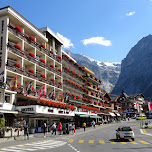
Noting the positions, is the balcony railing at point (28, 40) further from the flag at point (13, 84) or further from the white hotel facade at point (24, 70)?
the flag at point (13, 84)

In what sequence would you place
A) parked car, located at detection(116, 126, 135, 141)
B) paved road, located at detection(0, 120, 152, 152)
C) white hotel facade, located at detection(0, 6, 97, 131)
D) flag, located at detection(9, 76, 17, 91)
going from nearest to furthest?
1. paved road, located at detection(0, 120, 152, 152)
2. parked car, located at detection(116, 126, 135, 141)
3. white hotel facade, located at detection(0, 6, 97, 131)
4. flag, located at detection(9, 76, 17, 91)

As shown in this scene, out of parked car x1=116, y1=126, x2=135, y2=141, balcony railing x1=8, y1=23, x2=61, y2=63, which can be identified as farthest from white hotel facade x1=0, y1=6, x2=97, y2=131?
parked car x1=116, y1=126, x2=135, y2=141

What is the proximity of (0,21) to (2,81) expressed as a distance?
10430 mm

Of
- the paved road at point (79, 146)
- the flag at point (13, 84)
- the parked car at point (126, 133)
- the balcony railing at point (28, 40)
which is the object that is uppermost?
the balcony railing at point (28, 40)

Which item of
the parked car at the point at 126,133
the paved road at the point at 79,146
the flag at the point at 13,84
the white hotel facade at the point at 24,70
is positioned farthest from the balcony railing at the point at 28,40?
the parked car at the point at 126,133

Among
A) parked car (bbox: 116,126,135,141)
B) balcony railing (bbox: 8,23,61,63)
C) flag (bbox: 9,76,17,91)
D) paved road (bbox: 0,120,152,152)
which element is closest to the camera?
paved road (bbox: 0,120,152,152)

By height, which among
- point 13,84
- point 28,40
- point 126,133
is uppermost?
point 28,40

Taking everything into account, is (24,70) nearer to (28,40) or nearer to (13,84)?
(13,84)

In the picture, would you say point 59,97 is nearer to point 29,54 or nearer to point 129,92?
point 29,54

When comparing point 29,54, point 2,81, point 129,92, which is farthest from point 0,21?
point 129,92

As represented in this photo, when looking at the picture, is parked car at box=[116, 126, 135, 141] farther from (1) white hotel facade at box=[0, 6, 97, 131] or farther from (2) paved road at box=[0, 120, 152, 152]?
(1) white hotel facade at box=[0, 6, 97, 131]

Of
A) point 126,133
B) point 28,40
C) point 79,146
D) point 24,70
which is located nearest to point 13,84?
point 24,70

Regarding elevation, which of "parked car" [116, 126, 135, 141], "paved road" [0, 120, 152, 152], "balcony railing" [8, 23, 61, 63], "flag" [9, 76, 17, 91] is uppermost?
"balcony railing" [8, 23, 61, 63]

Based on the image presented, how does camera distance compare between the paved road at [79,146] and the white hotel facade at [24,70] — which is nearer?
the paved road at [79,146]
